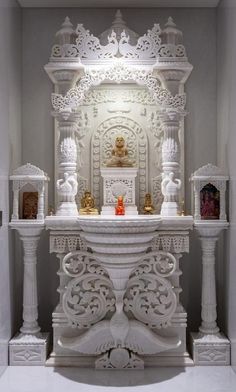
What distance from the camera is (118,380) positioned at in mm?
3713

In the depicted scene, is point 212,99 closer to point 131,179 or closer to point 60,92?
point 131,179

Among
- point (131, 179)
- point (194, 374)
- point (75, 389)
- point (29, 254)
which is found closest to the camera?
point (75, 389)

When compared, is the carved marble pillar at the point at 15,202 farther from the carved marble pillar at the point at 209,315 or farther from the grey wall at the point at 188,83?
the carved marble pillar at the point at 209,315

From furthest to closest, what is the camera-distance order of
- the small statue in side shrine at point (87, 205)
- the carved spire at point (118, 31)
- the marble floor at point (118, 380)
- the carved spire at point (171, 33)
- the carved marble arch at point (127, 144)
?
the carved marble arch at point (127, 144) < the small statue in side shrine at point (87, 205) < the carved spire at point (118, 31) < the carved spire at point (171, 33) < the marble floor at point (118, 380)

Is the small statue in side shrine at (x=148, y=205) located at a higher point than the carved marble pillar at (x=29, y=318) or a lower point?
higher

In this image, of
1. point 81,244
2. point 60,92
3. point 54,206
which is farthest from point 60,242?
point 60,92

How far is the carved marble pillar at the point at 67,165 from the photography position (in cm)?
416

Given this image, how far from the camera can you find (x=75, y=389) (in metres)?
3.54

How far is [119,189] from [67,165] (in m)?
0.52

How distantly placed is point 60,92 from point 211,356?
244 cm

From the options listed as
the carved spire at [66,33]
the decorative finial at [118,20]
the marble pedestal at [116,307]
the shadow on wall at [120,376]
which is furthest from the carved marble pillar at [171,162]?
the shadow on wall at [120,376]

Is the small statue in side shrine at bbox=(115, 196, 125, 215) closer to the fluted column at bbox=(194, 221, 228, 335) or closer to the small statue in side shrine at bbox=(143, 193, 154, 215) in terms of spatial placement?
the small statue in side shrine at bbox=(143, 193, 154, 215)

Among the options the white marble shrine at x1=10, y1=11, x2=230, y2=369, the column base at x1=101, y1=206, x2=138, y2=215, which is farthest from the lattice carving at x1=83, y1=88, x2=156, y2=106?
the column base at x1=101, y1=206, x2=138, y2=215

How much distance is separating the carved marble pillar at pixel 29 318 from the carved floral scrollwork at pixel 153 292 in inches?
29.8
